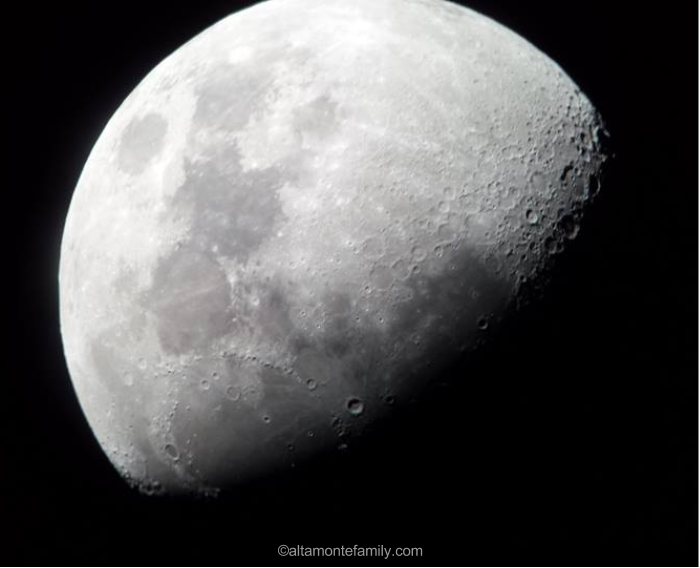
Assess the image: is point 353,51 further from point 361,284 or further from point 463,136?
point 361,284

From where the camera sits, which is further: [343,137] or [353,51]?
[353,51]

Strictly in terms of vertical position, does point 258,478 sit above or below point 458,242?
below

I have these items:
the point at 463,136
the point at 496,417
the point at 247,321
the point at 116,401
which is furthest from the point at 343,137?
the point at 116,401

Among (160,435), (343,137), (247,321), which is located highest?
(343,137)

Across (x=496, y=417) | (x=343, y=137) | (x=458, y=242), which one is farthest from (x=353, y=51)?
(x=496, y=417)

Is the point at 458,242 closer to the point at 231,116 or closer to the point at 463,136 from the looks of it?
the point at 463,136

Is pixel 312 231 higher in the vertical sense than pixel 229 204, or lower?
lower
